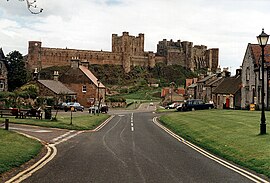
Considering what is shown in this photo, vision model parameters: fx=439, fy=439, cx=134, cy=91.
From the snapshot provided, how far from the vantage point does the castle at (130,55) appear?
479 feet

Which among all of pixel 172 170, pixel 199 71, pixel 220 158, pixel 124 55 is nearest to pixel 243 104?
pixel 220 158

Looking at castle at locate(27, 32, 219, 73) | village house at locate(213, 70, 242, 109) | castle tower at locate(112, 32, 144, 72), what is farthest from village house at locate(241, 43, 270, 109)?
castle tower at locate(112, 32, 144, 72)

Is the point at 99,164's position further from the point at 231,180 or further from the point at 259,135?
the point at 259,135

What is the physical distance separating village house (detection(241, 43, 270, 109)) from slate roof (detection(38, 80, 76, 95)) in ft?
97.3

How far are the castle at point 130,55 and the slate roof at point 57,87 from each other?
67.6 m

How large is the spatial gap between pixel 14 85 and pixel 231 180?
7685 centimetres

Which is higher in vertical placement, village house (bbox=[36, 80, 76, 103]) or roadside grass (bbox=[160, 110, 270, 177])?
village house (bbox=[36, 80, 76, 103])

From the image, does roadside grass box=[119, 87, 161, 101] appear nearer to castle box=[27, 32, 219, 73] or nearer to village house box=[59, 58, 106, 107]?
castle box=[27, 32, 219, 73]

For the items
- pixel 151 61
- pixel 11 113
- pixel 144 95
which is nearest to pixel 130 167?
pixel 11 113

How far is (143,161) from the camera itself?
14.1 m

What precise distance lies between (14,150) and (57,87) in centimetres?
5817

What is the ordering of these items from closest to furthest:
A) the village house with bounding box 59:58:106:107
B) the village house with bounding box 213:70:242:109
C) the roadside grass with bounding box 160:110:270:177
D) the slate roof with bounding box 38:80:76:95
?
1. the roadside grass with bounding box 160:110:270:177
2. the village house with bounding box 213:70:242:109
3. the slate roof with bounding box 38:80:76:95
4. the village house with bounding box 59:58:106:107

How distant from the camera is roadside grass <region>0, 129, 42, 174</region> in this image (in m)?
12.9

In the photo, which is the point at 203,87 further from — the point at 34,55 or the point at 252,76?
the point at 34,55
